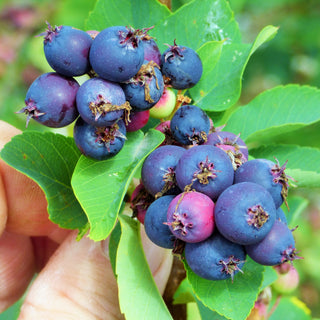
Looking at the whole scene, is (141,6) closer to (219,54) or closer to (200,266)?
(219,54)

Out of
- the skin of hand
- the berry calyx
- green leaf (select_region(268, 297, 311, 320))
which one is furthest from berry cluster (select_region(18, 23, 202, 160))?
green leaf (select_region(268, 297, 311, 320))

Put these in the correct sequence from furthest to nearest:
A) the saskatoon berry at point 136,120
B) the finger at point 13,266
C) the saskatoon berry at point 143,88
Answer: the finger at point 13,266 < the saskatoon berry at point 136,120 < the saskatoon berry at point 143,88

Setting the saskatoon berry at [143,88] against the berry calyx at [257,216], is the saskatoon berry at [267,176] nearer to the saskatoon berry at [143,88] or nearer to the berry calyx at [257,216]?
the berry calyx at [257,216]

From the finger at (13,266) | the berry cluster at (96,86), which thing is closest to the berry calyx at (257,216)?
the berry cluster at (96,86)

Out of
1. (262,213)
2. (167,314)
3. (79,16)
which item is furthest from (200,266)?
(79,16)

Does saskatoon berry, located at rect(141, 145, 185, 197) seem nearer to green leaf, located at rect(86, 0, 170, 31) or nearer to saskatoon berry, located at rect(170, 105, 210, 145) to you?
saskatoon berry, located at rect(170, 105, 210, 145)

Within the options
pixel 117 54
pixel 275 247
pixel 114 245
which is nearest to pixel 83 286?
pixel 114 245

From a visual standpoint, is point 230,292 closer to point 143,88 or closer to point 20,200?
point 143,88
